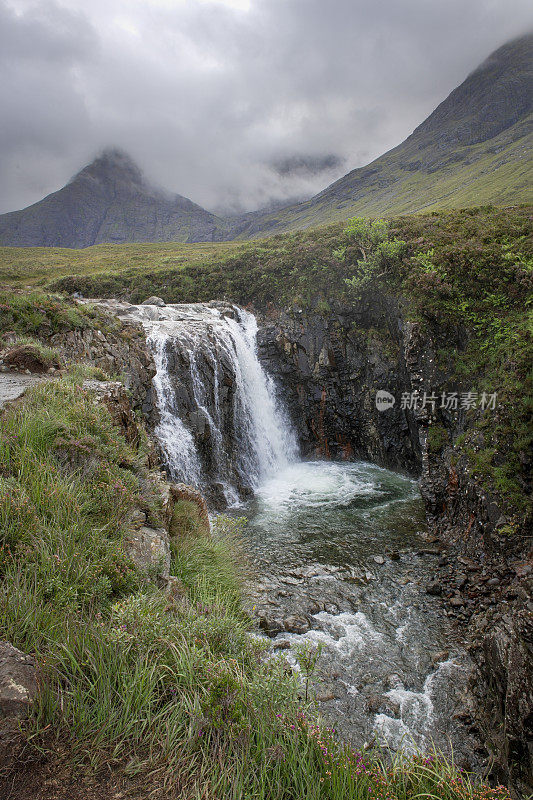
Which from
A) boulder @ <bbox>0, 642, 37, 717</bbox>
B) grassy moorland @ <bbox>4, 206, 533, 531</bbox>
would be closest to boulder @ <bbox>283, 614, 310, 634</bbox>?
grassy moorland @ <bbox>4, 206, 533, 531</bbox>

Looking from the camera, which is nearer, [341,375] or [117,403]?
[117,403]

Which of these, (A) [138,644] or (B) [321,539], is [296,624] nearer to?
(B) [321,539]

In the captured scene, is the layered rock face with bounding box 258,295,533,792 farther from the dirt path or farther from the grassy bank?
the dirt path

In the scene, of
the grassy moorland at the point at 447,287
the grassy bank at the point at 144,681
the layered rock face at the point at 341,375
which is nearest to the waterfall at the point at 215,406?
the layered rock face at the point at 341,375

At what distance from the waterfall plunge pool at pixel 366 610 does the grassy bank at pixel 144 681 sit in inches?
41.1

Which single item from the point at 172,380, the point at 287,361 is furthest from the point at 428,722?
the point at 287,361

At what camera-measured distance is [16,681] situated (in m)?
2.61

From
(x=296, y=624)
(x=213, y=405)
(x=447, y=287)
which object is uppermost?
(x=447, y=287)

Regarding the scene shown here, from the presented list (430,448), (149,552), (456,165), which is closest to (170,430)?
(430,448)

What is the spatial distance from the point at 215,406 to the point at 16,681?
17.1 m

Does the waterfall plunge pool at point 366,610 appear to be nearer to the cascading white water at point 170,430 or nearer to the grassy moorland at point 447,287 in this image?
the cascading white water at point 170,430

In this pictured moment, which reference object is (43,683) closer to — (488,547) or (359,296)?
(488,547)

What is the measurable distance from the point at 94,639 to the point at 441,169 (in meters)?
162

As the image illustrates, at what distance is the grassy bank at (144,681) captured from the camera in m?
2.63
